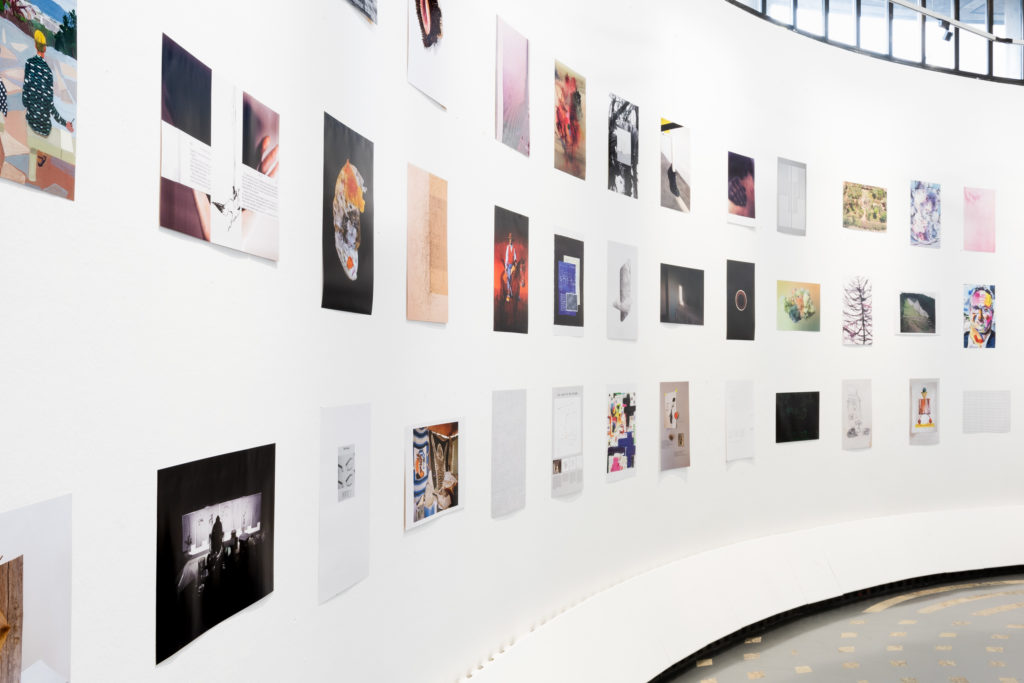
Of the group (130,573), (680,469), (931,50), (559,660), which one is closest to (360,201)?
(130,573)

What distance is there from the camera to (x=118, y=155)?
6.34 feet

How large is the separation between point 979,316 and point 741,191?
3947 mm

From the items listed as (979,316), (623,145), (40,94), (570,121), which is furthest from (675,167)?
(40,94)

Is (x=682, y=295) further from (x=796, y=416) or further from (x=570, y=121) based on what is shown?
(x=796, y=416)

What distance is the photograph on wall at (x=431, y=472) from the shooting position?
142 inches

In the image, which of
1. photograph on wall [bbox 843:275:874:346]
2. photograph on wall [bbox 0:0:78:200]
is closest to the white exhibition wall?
photograph on wall [bbox 0:0:78:200]

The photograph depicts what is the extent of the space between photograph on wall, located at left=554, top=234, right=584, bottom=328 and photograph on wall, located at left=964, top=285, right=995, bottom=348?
6.01 meters

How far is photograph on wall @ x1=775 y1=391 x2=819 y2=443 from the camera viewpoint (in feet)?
25.0

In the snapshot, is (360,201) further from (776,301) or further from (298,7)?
(776,301)

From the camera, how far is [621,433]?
19.2 ft

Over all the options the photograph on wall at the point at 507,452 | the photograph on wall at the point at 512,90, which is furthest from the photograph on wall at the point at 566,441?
the photograph on wall at the point at 512,90

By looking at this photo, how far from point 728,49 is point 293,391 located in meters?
5.78

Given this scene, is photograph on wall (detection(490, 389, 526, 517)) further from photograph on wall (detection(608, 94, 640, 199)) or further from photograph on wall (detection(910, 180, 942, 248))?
photograph on wall (detection(910, 180, 942, 248))

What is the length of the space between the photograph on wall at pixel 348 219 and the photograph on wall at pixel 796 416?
5.35 m
